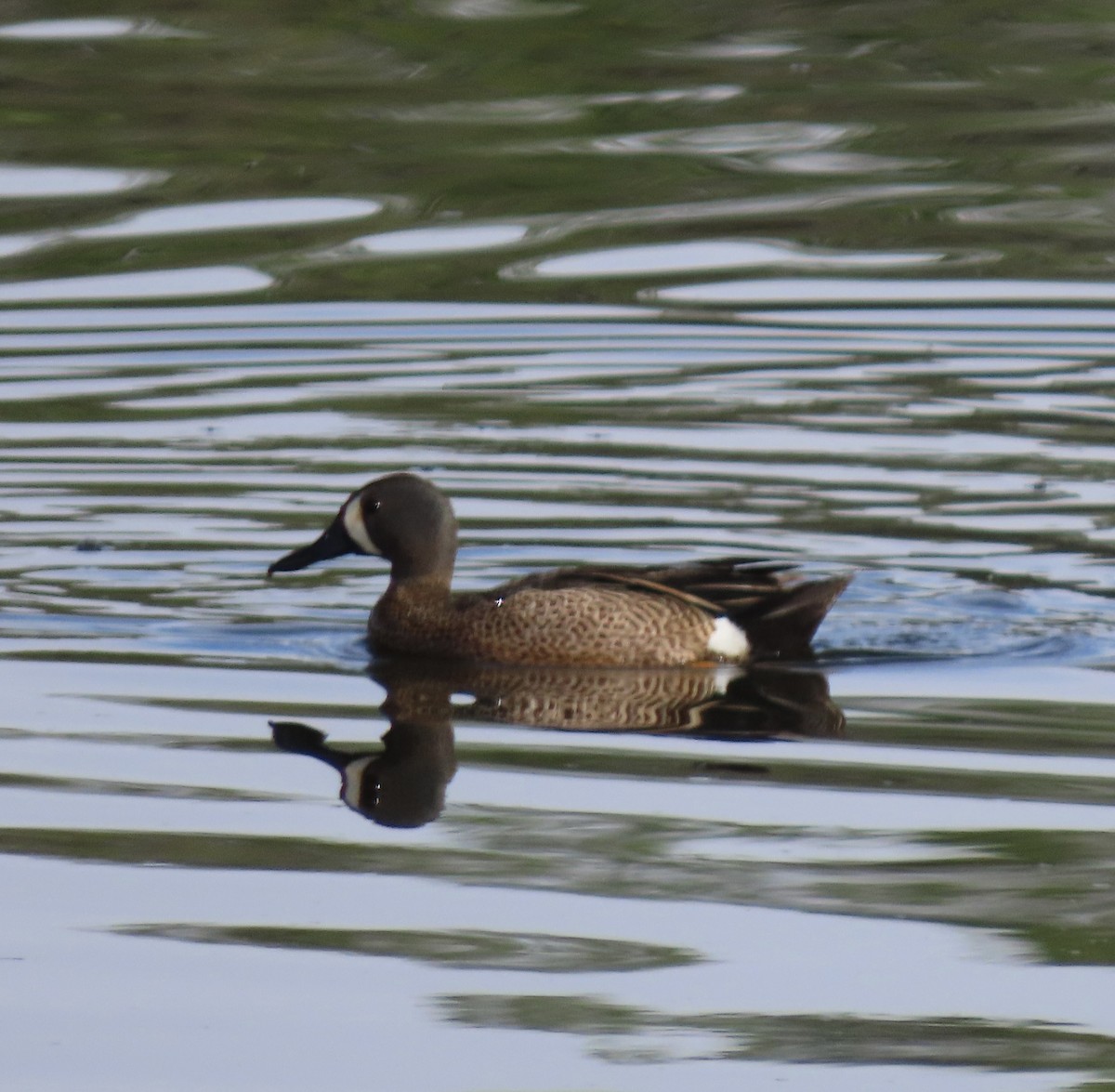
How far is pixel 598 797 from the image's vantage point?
6930 millimetres

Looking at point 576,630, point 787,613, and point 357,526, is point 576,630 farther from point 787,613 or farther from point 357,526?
point 357,526

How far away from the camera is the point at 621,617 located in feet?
28.8

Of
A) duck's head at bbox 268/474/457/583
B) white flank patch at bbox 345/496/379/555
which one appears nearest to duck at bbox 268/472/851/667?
duck's head at bbox 268/474/457/583

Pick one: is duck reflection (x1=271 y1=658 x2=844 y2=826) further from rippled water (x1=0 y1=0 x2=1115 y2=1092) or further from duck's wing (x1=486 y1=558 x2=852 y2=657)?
duck's wing (x1=486 y1=558 x2=852 y2=657)

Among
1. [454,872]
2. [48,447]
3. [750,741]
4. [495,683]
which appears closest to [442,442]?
[48,447]

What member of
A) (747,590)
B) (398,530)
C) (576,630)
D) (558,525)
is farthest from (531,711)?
(558,525)

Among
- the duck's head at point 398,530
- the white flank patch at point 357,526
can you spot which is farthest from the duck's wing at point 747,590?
the white flank patch at point 357,526

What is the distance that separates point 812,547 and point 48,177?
378 inches

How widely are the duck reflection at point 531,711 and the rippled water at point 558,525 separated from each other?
31mm

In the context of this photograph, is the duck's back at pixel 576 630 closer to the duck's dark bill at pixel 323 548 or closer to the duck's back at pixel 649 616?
the duck's back at pixel 649 616

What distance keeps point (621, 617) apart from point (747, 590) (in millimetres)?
422

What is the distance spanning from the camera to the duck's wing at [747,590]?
8688 mm

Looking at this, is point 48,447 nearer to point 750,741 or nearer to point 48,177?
point 750,741

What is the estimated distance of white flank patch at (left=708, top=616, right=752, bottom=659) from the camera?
8.82 meters
